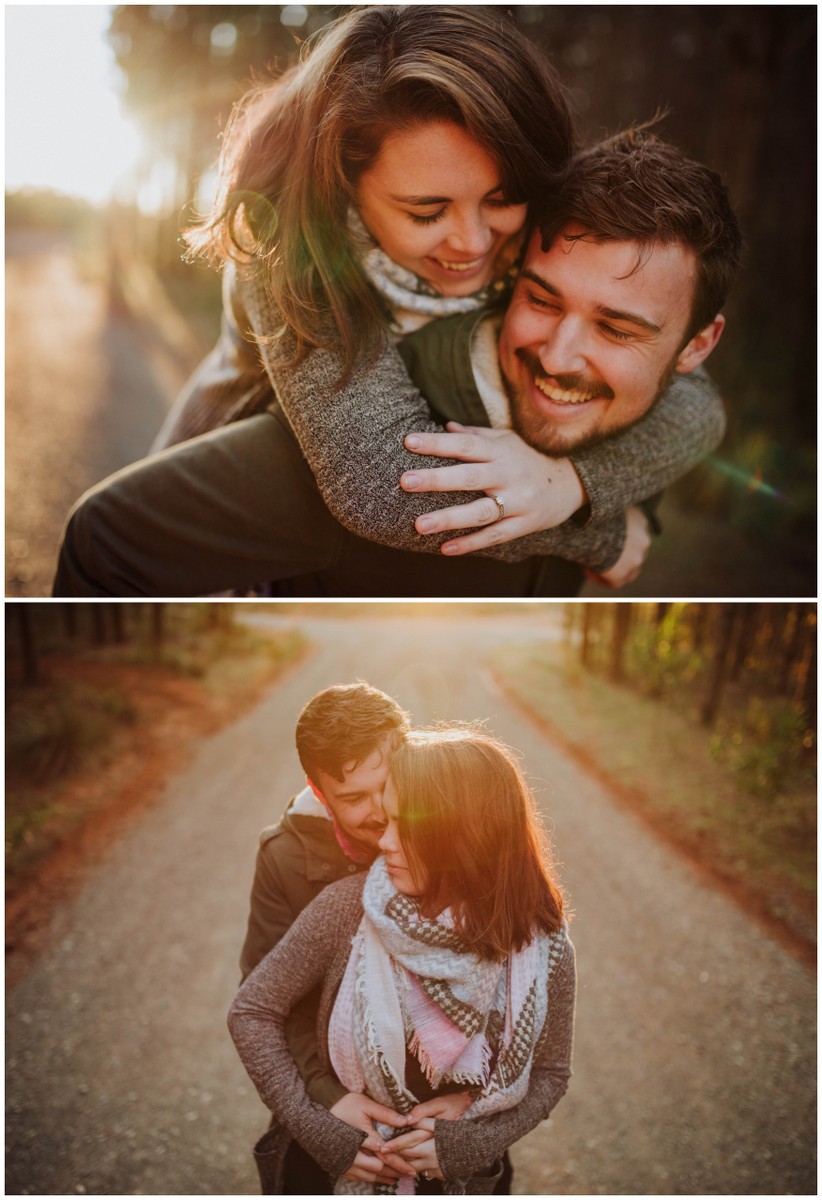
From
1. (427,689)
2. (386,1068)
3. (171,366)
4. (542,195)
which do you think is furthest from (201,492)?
(171,366)

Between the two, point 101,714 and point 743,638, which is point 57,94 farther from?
point 743,638

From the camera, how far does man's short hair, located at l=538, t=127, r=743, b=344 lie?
125 cm

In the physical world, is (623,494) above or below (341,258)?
below

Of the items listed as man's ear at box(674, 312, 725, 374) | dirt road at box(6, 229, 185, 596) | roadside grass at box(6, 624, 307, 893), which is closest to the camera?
man's ear at box(674, 312, 725, 374)

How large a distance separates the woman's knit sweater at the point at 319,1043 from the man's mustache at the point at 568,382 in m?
0.93

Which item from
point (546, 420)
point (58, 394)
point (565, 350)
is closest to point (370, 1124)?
point (546, 420)

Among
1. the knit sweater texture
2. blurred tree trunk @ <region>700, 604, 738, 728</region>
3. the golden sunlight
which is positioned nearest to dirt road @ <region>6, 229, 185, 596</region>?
the golden sunlight

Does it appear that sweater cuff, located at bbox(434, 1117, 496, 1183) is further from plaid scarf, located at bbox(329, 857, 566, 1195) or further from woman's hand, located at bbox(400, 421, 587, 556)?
Answer: woman's hand, located at bbox(400, 421, 587, 556)

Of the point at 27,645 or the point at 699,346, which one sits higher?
the point at 699,346

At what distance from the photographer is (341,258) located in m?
1.28

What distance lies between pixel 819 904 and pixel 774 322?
11.4 ft

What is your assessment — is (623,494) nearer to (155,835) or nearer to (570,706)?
(570,706)

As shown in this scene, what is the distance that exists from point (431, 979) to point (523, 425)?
968 mm

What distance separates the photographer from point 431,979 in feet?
4.12
